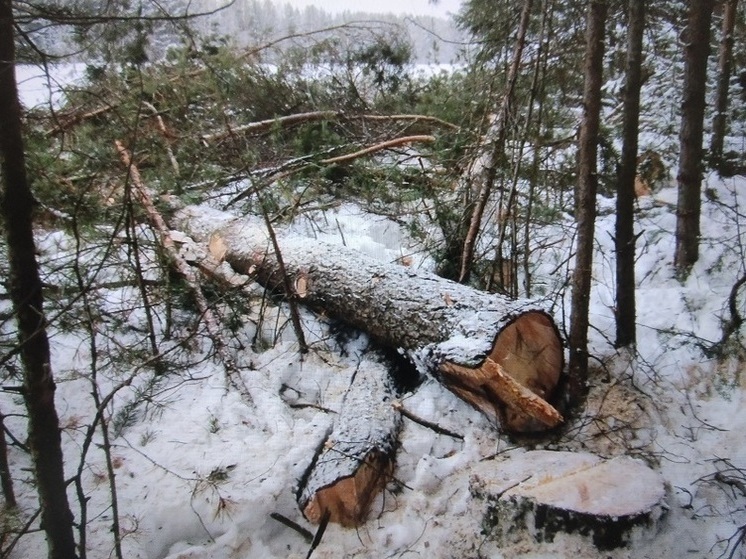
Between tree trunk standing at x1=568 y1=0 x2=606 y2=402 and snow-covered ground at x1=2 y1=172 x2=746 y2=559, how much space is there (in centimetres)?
28

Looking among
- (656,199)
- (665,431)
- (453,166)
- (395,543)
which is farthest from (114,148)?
(656,199)

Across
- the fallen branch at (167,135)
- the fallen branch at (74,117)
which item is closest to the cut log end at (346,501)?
the fallen branch at (74,117)

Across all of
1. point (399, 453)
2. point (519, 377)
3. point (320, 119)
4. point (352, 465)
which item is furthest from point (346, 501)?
point (320, 119)

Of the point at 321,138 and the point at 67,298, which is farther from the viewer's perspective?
the point at 321,138

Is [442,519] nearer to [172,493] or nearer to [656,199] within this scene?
[172,493]

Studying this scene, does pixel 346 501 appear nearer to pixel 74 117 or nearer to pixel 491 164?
pixel 491 164

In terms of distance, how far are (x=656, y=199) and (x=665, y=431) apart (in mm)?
2953

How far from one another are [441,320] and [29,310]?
206 centimetres

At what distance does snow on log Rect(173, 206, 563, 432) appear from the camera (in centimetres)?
266

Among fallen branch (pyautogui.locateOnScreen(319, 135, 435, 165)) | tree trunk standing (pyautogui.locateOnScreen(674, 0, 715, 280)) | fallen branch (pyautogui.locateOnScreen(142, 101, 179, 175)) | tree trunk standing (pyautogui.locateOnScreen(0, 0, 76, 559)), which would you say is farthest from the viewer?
fallen branch (pyautogui.locateOnScreen(319, 135, 435, 165))

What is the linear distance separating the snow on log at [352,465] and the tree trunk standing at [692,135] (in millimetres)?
2755

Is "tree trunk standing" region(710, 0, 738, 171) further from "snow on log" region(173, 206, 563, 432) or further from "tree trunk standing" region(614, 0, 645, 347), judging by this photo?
"snow on log" region(173, 206, 563, 432)

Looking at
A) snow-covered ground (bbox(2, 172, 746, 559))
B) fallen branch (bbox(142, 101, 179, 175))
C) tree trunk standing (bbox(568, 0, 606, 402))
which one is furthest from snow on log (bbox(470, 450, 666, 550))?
fallen branch (bbox(142, 101, 179, 175))

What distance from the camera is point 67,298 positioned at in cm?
289
